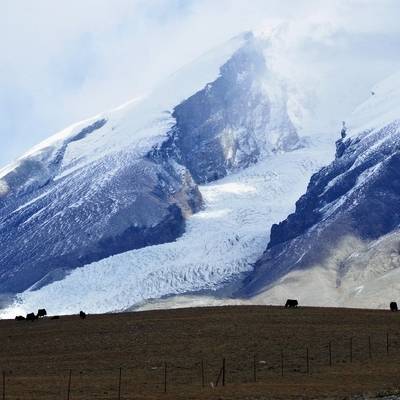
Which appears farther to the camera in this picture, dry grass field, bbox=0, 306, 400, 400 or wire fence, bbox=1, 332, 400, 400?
wire fence, bbox=1, 332, 400, 400

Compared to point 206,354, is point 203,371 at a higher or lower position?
lower

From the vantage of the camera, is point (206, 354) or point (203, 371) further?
point (206, 354)

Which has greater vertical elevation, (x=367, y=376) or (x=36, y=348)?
(x=36, y=348)

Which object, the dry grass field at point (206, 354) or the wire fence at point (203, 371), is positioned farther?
the wire fence at point (203, 371)

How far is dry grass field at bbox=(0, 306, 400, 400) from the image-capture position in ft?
194

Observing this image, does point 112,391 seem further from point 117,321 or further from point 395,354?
point 117,321

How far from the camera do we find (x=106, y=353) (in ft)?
256

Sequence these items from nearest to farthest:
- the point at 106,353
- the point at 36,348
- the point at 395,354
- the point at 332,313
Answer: the point at 395,354
the point at 106,353
the point at 36,348
the point at 332,313

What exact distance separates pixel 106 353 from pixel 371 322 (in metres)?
19.9

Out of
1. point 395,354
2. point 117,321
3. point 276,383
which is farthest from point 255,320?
point 276,383

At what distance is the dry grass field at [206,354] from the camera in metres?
59.2

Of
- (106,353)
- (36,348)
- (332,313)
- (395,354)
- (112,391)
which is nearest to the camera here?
(112,391)

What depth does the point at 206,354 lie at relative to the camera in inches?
2936

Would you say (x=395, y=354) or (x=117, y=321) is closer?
(x=395, y=354)
